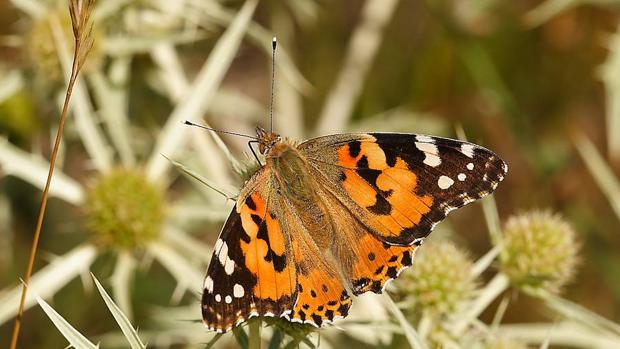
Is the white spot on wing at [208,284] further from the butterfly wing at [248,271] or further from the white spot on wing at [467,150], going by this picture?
the white spot on wing at [467,150]

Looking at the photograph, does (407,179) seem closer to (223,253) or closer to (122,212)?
(223,253)

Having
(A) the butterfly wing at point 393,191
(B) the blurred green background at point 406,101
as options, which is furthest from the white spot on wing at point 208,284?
(B) the blurred green background at point 406,101

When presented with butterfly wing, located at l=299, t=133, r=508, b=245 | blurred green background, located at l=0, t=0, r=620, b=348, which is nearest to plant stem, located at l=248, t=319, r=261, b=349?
butterfly wing, located at l=299, t=133, r=508, b=245

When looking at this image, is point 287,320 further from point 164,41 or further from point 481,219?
point 481,219

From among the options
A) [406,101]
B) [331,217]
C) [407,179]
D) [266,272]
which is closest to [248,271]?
[266,272]

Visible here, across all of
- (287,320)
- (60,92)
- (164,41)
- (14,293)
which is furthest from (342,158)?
(60,92)
